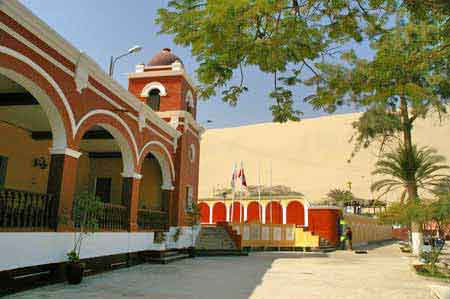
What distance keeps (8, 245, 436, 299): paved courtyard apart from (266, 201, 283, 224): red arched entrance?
16.8 meters

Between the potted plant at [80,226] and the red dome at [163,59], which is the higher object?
the red dome at [163,59]

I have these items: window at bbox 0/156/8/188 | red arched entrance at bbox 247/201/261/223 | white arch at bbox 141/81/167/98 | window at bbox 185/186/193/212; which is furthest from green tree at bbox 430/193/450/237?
red arched entrance at bbox 247/201/261/223

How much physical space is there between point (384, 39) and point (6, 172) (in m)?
12.2

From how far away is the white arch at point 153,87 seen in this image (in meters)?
19.3

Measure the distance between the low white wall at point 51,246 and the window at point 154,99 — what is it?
7240mm

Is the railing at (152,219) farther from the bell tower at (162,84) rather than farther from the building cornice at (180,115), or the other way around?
the bell tower at (162,84)

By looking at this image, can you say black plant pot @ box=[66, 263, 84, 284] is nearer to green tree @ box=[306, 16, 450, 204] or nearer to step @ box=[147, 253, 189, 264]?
step @ box=[147, 253, 189, 264]

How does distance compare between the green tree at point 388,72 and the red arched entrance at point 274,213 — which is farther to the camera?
the red arched entrance at point 274,213

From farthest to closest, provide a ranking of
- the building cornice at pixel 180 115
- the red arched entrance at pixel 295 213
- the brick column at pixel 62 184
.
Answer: the red arched entrance at pixel 295 213, the building cornice at pixel 180 115, the brick column at pixel 62 184

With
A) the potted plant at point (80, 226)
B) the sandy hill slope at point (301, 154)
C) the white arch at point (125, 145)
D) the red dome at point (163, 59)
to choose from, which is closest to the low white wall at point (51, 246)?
the potted plant at point (80, 226)

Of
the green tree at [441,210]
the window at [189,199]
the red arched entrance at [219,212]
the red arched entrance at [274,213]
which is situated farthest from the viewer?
the red arched entrance at [219,212]

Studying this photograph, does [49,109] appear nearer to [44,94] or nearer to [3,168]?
[44,94]

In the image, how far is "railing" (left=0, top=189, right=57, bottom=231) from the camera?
27.2 feet

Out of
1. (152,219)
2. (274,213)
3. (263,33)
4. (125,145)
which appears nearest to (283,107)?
(263,33)
